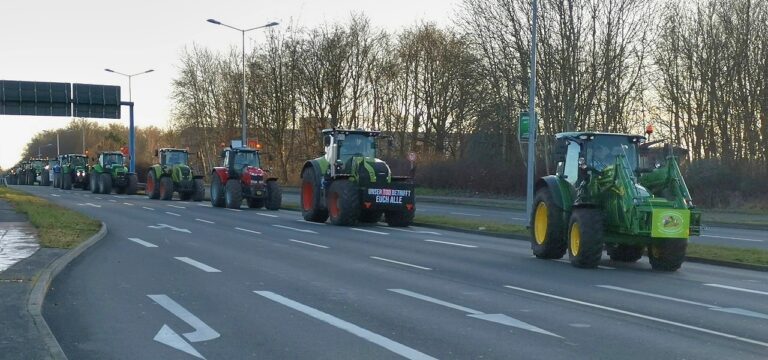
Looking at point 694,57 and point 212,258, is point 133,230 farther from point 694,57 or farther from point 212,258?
point 694,57

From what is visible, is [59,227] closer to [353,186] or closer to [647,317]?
[353,186]

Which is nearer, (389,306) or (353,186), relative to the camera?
(389,306)

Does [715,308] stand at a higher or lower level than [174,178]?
lower

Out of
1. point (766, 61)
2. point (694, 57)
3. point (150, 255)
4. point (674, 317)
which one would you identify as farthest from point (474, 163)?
point (674, 317)

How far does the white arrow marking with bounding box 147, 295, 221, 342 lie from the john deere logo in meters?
7.81

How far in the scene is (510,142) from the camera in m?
52.3

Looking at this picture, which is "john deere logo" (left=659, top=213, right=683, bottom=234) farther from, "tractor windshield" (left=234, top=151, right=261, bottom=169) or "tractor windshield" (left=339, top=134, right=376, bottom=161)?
"tractor windshield" (left=234, top=151, right=261, bottom=169)

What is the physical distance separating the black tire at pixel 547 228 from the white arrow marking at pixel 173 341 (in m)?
9.39

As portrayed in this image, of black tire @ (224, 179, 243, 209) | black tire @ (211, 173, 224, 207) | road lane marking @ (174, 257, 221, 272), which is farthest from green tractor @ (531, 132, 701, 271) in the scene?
black tire @ (211, 173, 224, 207)

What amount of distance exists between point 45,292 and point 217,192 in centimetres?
2640

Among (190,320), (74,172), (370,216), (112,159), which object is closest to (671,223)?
(190,320)

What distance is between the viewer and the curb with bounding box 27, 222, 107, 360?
7.77 meters

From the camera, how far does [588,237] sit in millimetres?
15406

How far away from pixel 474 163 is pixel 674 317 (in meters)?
41.6
